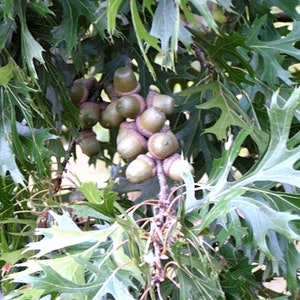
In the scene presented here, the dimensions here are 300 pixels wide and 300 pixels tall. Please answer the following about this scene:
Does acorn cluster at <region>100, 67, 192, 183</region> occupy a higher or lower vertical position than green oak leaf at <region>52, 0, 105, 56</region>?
lower

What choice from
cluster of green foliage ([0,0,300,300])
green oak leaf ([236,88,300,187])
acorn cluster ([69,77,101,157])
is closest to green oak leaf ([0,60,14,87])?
cluster of green foliage ([0,0,300,300])

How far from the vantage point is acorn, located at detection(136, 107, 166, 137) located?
92 cm

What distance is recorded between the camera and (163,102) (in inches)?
38.1

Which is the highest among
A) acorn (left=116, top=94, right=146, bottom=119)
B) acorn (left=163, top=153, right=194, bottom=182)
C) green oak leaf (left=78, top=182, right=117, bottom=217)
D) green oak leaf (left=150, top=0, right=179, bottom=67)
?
green oak leaf (left=150, top=0, right=179, bottom=67)

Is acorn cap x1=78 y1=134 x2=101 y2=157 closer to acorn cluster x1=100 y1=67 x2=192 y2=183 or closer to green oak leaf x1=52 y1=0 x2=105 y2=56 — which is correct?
acorn cluster x1=100 y1=67 x2=192 y2=183

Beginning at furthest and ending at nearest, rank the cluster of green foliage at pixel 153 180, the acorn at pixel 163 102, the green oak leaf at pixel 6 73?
1. the acorn at pixel 163 102
2. the green oak leaf at pixel 6 73
3. the cluster of green foliage at pixel 153 180

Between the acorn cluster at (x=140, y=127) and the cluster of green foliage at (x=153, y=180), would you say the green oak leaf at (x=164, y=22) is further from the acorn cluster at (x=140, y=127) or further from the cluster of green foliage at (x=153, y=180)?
the acorn cluster at (x=140, y=127)

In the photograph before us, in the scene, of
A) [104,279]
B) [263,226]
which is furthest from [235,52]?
[104,279]

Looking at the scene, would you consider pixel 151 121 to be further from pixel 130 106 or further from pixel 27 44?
pixel 27 44

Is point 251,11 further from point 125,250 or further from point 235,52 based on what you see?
point 125,250

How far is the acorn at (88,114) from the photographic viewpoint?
1.00m

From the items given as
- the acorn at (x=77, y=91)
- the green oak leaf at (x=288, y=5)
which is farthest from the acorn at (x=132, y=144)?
the green oak leaf at (x=288, y=5)

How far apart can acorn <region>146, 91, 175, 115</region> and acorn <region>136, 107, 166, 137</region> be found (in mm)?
31

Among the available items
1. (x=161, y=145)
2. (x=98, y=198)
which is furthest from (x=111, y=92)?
(x=98, y=198)
